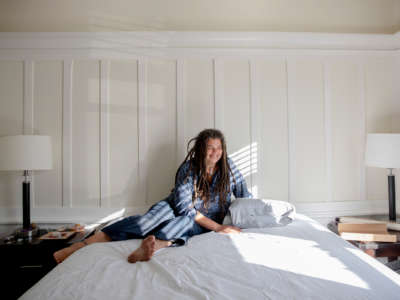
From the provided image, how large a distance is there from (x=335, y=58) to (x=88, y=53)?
93.4 inches

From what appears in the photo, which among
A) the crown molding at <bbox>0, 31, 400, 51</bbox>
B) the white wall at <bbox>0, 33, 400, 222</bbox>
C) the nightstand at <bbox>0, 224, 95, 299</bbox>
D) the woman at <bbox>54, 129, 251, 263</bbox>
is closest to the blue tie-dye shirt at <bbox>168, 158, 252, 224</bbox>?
the woman at <bbox>54, 129, 251, 263</bbox>

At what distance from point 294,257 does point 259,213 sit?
1.95 ft

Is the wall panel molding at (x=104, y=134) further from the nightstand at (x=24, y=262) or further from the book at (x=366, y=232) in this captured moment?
the book at (x=366, y=232)

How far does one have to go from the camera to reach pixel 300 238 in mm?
1544

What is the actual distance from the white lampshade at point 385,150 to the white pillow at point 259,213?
870 mm

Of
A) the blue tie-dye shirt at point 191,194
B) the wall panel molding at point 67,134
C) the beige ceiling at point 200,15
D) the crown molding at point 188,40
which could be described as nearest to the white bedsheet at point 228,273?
the blue tie-dye shirt at point 191,194

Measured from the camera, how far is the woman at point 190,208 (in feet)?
5.15

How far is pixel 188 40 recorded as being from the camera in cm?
237

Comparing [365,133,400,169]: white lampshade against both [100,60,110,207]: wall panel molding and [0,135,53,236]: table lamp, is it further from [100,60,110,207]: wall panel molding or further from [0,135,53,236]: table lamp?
[0,135,53,236]: table lamp

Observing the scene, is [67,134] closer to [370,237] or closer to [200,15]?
[200,15]

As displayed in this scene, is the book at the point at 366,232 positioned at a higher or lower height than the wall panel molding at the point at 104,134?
lower

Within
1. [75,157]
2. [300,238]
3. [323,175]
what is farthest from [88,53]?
[323,175]

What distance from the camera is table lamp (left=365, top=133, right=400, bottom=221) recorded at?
6.59 feet

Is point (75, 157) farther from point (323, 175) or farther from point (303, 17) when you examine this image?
point (303, 17)
